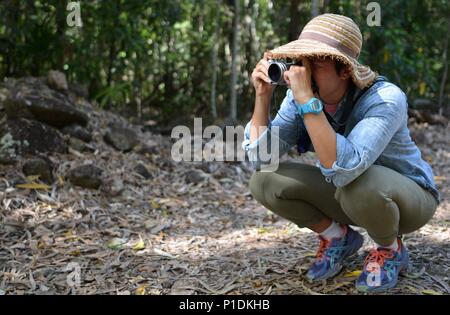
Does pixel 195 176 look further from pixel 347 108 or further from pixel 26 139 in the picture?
pixel 347 108

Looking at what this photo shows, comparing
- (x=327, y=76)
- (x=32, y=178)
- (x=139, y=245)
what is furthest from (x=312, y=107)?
(x=32, y=178)

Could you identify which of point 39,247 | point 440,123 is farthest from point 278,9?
point 39,247

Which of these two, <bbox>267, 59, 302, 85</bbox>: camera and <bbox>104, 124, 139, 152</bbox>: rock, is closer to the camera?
<bbox>267, 59, 302, 85</bbox>: camera

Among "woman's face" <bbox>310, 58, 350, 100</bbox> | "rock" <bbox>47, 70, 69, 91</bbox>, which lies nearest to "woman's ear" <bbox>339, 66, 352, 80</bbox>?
"woman's face" <bbox>310, 58, 350, 100</bbox>

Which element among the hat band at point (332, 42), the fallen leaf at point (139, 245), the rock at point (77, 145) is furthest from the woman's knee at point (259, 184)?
the rock at point (77, 145)

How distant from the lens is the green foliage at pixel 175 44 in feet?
15.9

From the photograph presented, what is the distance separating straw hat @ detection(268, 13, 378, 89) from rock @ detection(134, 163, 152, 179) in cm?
215

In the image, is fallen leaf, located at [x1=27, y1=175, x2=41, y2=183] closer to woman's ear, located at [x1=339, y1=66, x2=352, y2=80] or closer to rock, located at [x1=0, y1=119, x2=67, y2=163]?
rock, located at [x1=0, y1=119, x2=67, y2=163]

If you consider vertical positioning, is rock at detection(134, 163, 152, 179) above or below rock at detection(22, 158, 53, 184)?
below

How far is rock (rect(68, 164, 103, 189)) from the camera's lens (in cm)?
→ 337

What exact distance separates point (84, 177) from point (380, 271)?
80.0 inches

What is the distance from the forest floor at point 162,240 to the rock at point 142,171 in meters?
0.04

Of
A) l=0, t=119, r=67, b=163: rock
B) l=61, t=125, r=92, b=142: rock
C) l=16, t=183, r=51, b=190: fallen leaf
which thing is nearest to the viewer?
l=16, t=183, r=51, b=190: fallen leaf
